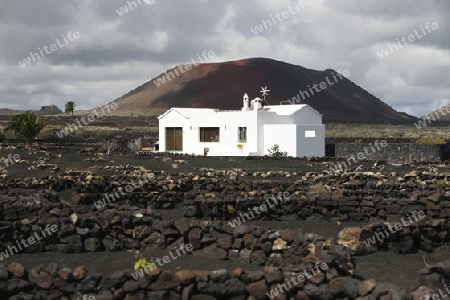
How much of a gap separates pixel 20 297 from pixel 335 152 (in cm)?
3339

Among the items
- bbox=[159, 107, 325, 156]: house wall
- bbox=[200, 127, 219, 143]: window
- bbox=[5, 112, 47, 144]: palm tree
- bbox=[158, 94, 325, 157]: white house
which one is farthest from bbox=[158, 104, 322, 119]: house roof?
bbox=[5, 112, 47, 144]: palm tree

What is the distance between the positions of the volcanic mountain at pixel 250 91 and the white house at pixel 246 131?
91.5 meters

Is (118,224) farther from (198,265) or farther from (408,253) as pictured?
(408,253)

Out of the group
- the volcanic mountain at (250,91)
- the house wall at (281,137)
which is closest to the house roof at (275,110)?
the house wall at (281,137)

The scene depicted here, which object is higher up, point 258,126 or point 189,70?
point 189,70

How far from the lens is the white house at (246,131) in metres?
38.2

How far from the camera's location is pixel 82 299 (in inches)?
292

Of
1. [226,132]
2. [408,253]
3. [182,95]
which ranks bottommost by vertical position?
[408,253]

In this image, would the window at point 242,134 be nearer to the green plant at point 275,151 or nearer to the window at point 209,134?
the window at point 209,134

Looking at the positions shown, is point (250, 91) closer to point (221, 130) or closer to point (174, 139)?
point (174, 139)

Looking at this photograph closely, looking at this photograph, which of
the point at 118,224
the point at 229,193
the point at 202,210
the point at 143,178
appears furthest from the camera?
the point at 143,178

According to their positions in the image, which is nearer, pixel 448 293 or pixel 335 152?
pixel 448 293

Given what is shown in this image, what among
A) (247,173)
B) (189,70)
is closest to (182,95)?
(189,70)

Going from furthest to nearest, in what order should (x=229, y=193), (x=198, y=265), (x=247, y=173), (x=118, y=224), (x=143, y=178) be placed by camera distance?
(x=247, y=173) < (x=143, y=178) < (x=229, y=193) < (x=118, y=224) < (x=198, y=265)
